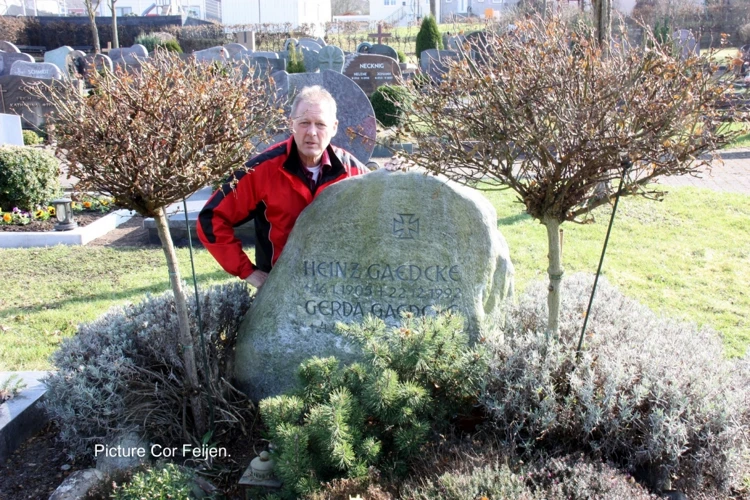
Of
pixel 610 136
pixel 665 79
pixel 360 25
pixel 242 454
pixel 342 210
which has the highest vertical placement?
pixel 360 25

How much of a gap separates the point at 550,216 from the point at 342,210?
1256 mm

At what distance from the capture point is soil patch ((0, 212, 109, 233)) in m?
8.25

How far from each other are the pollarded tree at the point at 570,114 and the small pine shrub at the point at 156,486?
1810 mm

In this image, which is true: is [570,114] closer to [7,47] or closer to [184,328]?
[184,328]

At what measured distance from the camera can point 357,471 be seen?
2678 mm

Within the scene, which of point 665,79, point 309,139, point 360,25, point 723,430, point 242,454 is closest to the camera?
point 665,79

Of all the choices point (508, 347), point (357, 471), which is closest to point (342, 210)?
point (508, 347)

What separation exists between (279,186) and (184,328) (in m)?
1.03

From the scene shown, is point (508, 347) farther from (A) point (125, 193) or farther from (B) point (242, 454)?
(A) point (125, 193)

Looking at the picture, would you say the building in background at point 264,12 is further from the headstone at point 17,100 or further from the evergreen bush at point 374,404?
the evergreen bush at point 374,404

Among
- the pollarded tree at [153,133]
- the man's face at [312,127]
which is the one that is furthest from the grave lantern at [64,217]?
the pollarded tree at [153,133]

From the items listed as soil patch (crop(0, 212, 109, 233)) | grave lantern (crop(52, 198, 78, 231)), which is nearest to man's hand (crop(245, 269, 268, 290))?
grave lantern (crop(52, 198, 78, 231))

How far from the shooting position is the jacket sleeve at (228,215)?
3.80 metres

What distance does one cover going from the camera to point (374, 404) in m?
2.82
